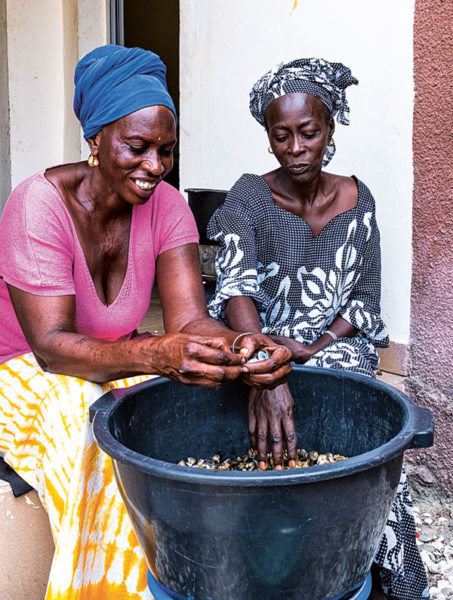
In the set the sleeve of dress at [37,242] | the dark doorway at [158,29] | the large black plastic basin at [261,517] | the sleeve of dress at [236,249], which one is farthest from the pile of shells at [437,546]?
the dark doorway at [158,29]

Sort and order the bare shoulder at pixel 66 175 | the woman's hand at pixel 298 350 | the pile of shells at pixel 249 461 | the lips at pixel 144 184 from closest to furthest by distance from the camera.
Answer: the pile of shells at pixel 249 461 < the lips at pixel 144 184 < the bare shoulder at pixel 66 175 < the woman's hand at pixel 298 350

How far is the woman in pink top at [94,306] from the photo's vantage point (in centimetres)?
166

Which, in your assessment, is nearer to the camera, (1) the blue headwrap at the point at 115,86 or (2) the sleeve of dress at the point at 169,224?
(1) the blue headwrap at the point at 115,86

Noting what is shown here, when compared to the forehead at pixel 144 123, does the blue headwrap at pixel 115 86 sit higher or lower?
higher

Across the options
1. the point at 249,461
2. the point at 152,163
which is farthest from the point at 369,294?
the point at 152,163

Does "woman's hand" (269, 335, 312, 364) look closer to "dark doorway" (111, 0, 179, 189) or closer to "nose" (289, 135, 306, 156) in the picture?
"nose" (289, 135, 306, 156)

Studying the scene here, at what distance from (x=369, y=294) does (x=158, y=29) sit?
6738 mm

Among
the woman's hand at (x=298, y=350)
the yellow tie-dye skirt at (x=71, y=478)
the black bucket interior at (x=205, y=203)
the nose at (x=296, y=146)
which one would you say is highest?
the nose at (x=296, y=146)

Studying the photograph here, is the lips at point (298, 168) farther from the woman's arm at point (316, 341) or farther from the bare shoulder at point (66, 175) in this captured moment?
the bare shoulder at point (66, 175)

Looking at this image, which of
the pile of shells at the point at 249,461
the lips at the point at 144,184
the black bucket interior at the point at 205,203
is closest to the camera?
the pile of shells at the point at 249,461

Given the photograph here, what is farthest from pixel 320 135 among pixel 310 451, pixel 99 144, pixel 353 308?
pixel 310 451

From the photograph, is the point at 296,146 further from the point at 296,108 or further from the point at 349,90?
the point at 349,90

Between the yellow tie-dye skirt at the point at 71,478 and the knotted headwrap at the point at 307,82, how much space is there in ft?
3.53

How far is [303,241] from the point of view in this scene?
94.3 inches
